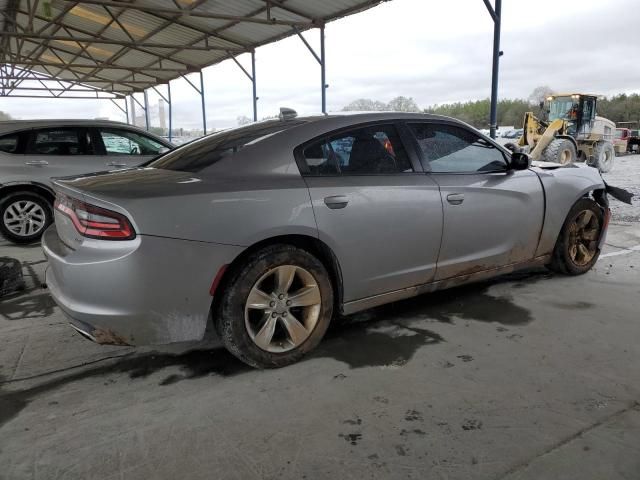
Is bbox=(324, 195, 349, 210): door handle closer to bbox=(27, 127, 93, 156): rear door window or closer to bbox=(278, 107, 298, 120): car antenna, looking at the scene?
bbox=(278, 107, 298, 120): car antenna

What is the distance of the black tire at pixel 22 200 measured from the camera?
6062 millimetres

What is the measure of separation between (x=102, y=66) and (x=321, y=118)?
1913cm

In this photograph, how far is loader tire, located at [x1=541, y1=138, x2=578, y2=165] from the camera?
1297cm

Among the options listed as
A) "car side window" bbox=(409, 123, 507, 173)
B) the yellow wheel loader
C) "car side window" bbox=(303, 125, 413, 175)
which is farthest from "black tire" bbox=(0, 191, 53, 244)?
the yellow wheel loader

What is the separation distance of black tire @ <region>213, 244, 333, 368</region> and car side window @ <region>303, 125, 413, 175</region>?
1.78ft

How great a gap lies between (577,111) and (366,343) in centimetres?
1562

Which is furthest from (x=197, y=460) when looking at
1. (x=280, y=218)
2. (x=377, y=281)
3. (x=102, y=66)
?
(x=102, y=66)

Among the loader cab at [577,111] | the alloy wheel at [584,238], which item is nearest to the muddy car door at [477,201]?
the alloy wheel at [584,238]

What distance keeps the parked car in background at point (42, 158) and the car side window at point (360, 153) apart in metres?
4.53

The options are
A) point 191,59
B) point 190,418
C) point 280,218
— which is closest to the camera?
point 190,418

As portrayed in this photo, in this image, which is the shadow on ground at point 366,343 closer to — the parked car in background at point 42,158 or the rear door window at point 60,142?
the parked car in background at point 42,158

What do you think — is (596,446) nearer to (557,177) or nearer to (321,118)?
(321,118)

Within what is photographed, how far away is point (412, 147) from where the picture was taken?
325 centimetres

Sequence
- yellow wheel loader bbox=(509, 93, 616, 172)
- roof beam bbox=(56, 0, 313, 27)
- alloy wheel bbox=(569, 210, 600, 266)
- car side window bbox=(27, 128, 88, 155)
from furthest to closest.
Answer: yellow wheel loader bbox=(509, 93, 616, 172) → roof beam bbox=(56, 0, 313, 27) → car side window bbox=(27, 128, 88, 155) → alloy wheel bbox=(569, 210, 600, 266)
